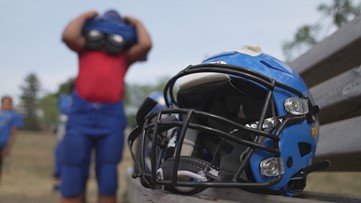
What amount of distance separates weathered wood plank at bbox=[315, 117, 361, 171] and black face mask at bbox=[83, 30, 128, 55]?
1532 mm

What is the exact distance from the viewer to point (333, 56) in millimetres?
2287

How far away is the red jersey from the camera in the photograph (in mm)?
3211

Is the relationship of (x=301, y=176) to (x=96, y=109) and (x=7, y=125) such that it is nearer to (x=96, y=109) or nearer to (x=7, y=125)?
(x=96, y=109)

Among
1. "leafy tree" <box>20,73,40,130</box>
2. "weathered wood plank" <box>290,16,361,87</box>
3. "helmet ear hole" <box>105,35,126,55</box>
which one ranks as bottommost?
"leafy tree" <box>20,73,40,130</box>

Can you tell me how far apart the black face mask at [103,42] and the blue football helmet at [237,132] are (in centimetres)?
147

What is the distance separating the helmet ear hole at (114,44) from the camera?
3262 millimetres

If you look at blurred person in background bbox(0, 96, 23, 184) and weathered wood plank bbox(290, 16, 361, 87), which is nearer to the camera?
weathered wood plank bbox(290, 16, 361, 87)

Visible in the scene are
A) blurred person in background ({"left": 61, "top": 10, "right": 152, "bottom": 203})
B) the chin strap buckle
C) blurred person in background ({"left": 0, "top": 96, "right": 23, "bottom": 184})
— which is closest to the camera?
the chin strap buckle

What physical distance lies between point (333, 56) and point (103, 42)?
1.63 m

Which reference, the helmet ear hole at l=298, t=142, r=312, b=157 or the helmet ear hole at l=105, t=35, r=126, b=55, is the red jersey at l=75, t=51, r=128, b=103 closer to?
the helmet ear hole at l=105, t=35, r=126, b=55

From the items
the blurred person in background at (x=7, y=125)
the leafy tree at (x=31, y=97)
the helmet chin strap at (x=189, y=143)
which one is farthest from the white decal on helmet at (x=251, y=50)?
the leafy tree at (x=31, y=97)

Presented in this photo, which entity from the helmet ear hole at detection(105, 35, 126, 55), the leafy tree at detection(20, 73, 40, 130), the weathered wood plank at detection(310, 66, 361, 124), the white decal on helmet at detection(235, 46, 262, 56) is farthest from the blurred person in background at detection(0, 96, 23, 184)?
the leafy tree at detection(20, 73, 40, 130)

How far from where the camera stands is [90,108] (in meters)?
3.20

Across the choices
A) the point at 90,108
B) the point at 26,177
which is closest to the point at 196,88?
A: the point at 90,108
